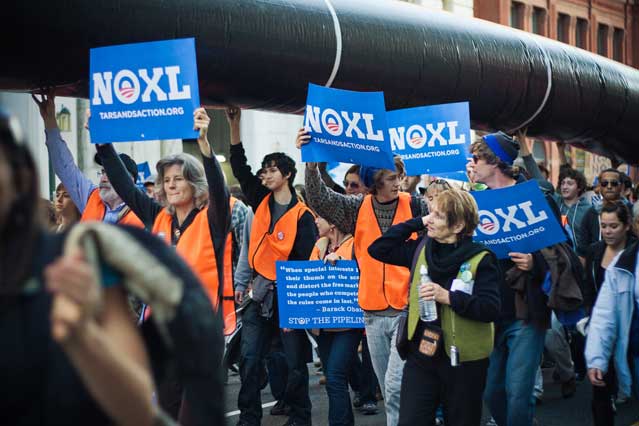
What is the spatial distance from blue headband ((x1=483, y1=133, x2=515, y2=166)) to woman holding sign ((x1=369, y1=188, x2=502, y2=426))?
1.15 metres

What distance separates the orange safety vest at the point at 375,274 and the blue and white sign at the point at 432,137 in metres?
1.27

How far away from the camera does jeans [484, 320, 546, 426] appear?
655 cm

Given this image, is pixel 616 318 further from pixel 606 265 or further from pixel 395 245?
pixel 395 245

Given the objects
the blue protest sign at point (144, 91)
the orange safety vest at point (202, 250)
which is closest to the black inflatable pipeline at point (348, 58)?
the blue protest sign at point (144, 91)

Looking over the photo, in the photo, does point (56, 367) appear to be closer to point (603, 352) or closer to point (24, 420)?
point (24, 420)

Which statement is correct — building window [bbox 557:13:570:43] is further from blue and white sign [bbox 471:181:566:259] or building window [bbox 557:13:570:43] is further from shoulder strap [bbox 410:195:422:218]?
blue and white sign [bbox 471:181:566:259]

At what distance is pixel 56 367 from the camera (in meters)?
2.11

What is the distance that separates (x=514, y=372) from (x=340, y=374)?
124 centimetres

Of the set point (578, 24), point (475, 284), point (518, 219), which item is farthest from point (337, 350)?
point (578, 24)

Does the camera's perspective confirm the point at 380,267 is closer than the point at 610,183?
Yes

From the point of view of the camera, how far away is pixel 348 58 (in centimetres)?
780

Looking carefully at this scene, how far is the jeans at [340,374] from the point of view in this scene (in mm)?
7246

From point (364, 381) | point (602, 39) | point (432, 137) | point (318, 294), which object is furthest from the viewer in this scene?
point (602, 39)

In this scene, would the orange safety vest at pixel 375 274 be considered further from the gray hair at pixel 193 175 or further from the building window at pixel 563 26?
the building window at pixel 563 26
